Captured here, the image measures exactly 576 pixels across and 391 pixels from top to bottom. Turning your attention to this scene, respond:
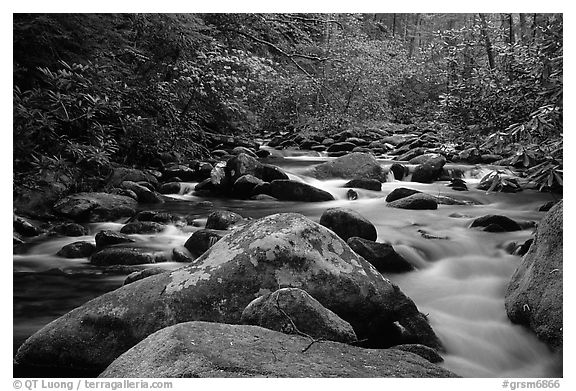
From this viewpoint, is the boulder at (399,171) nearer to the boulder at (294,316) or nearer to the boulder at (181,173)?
the boulder at (181,173)

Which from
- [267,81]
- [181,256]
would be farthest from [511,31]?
[181,256]

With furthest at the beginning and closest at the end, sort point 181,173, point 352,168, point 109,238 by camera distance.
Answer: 1. point 352,168
2. point 181,173
3. point 109,238

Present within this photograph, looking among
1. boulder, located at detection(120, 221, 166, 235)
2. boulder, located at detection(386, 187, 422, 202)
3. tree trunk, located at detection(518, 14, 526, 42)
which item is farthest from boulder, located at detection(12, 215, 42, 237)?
tree trunk, located at detection(518, 14, 526, 42)

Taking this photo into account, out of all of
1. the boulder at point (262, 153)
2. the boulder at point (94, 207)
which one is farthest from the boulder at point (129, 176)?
the boulder at point (262, 153)

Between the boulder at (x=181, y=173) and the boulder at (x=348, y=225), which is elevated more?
the boulder at (x=348, y=225)

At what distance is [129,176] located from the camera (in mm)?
6258

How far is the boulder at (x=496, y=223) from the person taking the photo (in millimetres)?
4383

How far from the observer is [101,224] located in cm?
493

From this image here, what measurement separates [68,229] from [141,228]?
0.67 meters

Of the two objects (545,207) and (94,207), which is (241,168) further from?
(545,207)

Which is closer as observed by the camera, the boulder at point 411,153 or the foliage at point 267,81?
the foliage at point 267,81

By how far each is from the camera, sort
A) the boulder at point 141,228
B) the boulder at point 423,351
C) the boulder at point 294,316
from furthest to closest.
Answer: the boulder at point 141,228
the boulder at point 423,351
the boulder at point 294,316

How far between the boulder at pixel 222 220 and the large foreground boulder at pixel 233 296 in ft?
6.54

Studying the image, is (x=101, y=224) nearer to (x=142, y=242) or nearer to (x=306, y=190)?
(x=142, y=242)
